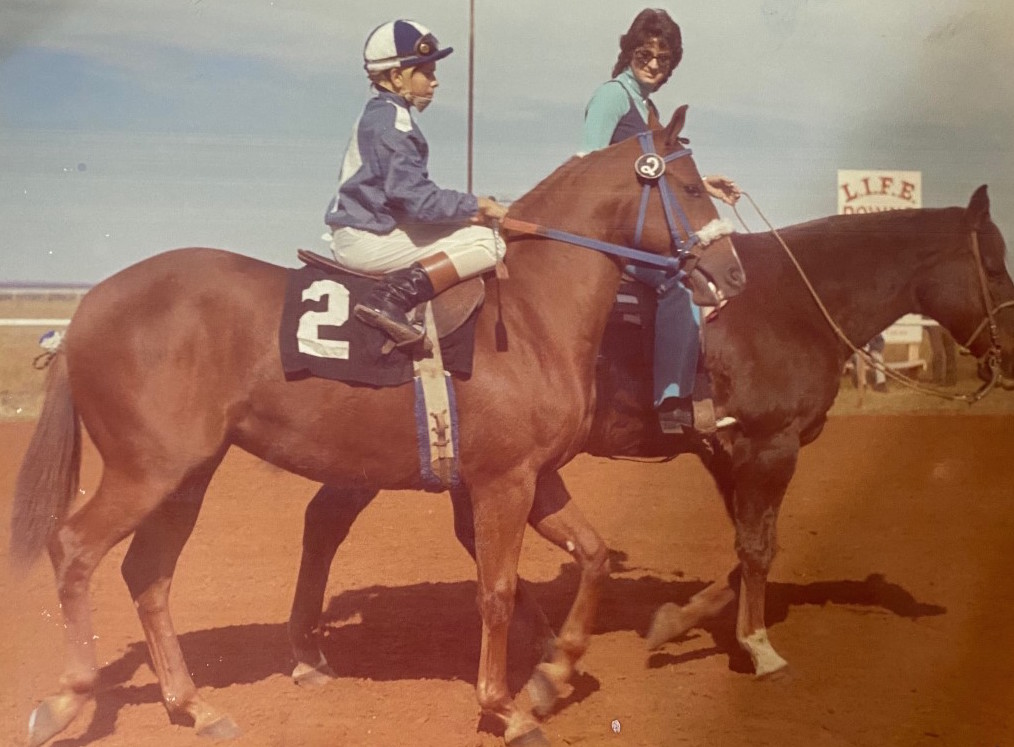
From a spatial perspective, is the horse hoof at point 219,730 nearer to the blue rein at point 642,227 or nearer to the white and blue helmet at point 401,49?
the blue rein at point 642,227

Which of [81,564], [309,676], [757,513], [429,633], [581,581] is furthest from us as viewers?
[429,633]

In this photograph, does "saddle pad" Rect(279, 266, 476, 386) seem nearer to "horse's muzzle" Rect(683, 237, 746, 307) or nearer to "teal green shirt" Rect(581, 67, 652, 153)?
"horse's muzzle" Rect(683, 237, 746, 307)

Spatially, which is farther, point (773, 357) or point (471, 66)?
point (471, 66)

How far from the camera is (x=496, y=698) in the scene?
3693mm

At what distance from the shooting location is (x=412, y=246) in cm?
368

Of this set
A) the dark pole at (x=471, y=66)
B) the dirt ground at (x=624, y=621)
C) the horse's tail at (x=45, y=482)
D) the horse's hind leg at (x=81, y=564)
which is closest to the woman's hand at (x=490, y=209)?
the dark pole at (x=471, y=66)

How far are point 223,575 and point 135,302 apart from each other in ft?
8.08

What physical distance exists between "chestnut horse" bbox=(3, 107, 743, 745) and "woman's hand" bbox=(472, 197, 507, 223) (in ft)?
0.51

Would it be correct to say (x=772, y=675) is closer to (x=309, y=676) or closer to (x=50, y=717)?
(x=309, y=676)

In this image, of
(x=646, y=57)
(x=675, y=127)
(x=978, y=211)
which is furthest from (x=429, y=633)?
(x=978, y=211)

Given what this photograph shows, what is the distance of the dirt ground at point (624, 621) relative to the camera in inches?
153

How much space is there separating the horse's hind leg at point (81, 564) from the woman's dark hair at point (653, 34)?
2823 millimetres

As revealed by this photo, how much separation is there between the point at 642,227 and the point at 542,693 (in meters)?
1.91

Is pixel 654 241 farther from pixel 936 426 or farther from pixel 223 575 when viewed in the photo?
pixel 936 426
